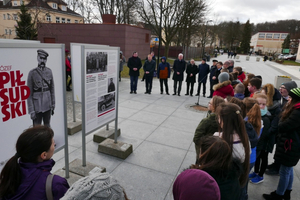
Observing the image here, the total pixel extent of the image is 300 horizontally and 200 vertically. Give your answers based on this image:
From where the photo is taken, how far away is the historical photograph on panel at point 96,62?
3157 millimetres

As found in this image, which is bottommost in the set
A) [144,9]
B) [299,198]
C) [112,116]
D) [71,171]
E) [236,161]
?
[299,198]

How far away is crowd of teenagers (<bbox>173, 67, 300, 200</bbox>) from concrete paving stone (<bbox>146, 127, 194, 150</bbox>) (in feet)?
5.61

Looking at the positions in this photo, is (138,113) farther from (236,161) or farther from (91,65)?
(236,161)

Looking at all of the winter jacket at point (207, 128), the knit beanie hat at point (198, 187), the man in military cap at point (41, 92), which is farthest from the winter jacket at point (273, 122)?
the man in military cap at point (41, 92)

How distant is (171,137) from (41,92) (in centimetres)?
378

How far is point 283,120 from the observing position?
3.18m

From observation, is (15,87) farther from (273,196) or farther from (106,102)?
(273,196)

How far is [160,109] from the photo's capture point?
782 cm

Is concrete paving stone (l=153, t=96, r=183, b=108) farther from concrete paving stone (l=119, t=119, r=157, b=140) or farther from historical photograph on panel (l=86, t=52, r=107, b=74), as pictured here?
historical photograph on panel (l=86, t=52, r=107, b=74)

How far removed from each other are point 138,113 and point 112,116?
10.1 feet

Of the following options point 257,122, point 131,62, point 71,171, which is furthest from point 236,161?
point 131,62

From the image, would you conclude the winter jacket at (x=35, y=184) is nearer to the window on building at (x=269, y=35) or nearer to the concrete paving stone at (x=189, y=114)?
the concrete paving stone at (x=189, y=114)

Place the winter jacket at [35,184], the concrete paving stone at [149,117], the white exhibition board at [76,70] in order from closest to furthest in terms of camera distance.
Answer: the winter jacket at [35,184], the white exhibition board at [76,70], the concrete paving stone at [149,117]

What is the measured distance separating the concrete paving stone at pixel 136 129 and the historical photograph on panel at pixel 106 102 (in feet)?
Result: 5.33
